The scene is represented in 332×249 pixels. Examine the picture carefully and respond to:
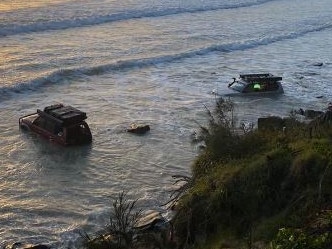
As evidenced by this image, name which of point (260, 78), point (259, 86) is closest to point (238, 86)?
point (259, 86)

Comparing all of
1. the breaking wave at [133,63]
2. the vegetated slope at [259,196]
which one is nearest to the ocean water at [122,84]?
the breaking wave at [133,63]

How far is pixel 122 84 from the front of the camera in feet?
106

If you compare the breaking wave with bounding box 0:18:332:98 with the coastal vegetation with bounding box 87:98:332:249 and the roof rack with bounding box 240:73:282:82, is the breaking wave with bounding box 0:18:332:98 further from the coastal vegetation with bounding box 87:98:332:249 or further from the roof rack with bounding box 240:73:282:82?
the coastal vegetation with bounding box 87:98:332:249

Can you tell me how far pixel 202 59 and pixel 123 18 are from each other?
18.1 meters

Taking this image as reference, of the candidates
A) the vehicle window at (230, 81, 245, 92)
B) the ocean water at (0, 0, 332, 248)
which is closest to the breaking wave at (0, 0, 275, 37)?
the ocean water at (0, 0, 332, 248)

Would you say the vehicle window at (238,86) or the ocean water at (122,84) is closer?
the ocean water at (122,84)

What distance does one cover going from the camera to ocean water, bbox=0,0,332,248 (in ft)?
57.8

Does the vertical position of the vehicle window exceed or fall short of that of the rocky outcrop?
it exceeds it

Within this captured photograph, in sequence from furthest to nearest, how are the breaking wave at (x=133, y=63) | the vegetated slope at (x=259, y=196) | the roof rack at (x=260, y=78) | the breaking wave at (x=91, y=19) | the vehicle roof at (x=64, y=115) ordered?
the breaking wave at (x=91, y=19)
the breaking wave at (x=133, y=63)
the roof rack at (x=260, y=78)
the vehicle roof at (x=64, y=115)
the vegetated slope at (x=259, y=196)

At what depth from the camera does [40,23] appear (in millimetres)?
48906

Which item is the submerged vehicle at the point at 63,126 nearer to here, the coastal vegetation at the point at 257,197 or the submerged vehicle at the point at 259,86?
the coastal vegetation at the point at 257,197

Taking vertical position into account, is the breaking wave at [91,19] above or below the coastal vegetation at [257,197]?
above

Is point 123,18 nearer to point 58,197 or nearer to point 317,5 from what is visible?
point 317,5

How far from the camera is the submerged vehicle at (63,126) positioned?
21266 millimetres
